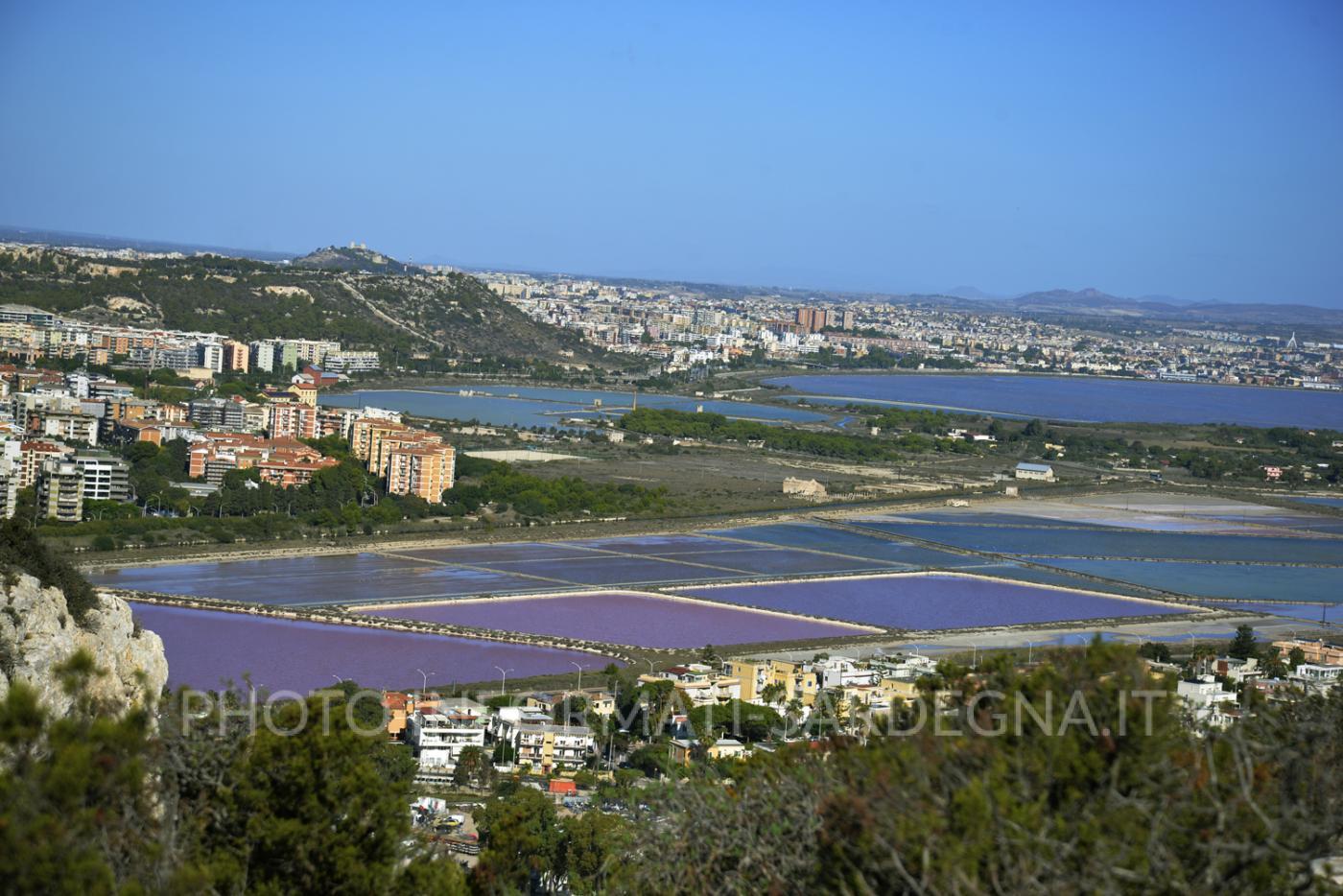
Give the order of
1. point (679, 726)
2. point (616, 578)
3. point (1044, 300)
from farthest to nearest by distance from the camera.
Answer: point (1044, 300) < point (616, 578) < point (679, 726)

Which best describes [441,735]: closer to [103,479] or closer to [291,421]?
[103,479]

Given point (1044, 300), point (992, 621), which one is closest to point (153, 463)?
point (992, 621)

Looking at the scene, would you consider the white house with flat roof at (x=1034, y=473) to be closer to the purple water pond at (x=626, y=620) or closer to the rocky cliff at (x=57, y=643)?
the purple water pond at (x=626, y=620)

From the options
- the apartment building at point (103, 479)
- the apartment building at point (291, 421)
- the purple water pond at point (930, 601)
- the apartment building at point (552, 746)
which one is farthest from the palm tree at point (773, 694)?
the apartment building at point (291, 421)

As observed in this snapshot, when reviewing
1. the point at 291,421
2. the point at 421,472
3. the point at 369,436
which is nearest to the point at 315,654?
the point at 421,472

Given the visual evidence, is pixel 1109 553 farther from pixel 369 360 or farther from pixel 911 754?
pixel 369 360

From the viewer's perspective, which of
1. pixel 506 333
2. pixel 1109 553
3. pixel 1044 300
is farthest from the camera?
pixel 1044 300

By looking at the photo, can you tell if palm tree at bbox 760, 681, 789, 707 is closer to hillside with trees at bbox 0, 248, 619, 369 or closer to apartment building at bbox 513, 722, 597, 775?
apartment building at bbox 513, 722, 597, 775
